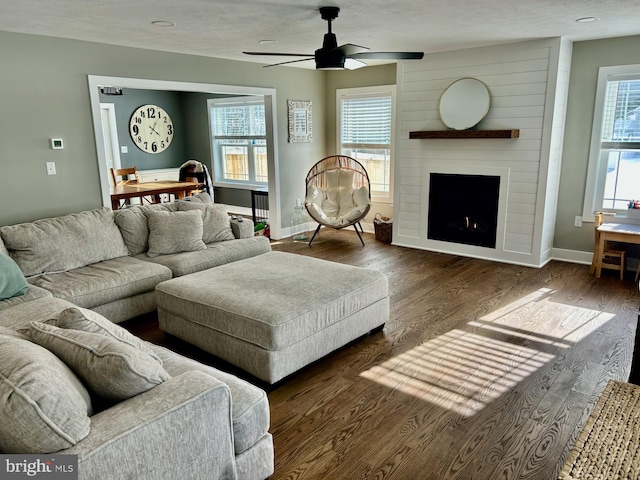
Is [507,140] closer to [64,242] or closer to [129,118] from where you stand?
[64,242]

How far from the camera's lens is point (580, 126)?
4.89 m

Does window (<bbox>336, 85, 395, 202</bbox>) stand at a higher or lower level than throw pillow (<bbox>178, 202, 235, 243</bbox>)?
higher

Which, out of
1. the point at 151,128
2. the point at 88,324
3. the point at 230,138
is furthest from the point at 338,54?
the point at 151,128

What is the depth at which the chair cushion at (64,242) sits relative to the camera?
353cm

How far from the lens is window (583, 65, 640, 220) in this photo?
15.1ft

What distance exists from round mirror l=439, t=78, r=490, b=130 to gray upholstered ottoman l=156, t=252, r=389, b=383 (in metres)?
2.76

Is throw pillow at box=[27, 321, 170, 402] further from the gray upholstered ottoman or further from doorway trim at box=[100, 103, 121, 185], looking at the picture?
doorway trim at box=[100, 103, 121, 185]

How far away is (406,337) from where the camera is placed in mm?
3377

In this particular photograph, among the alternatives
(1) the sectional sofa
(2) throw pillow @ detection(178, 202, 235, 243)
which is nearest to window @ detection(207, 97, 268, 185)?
(2) throw pillow @ detection(178, 202, 235, 243)

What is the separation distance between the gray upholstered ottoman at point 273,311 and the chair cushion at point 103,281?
0.50 meters

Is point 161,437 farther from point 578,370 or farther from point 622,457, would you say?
point 578,370

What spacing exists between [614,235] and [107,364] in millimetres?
4639

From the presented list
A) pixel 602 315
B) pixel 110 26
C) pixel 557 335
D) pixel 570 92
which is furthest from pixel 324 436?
pixel 570 92

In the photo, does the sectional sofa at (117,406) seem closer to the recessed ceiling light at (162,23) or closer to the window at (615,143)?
the recessed ceiling light at (162,23)
